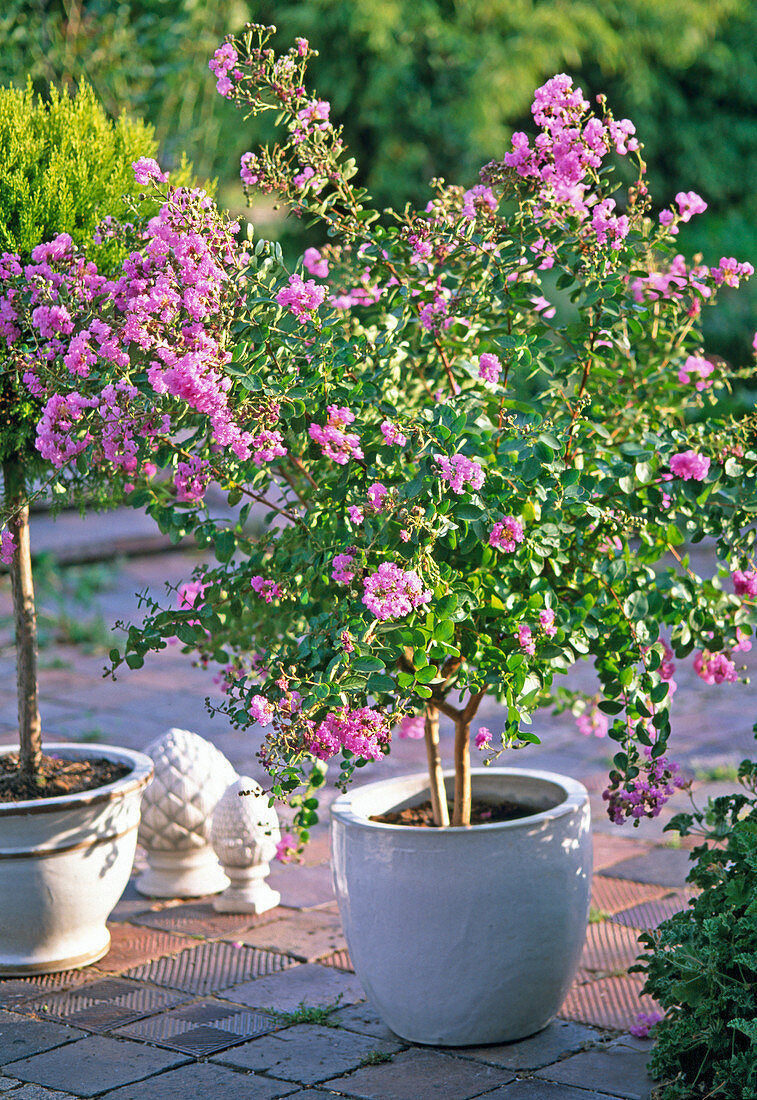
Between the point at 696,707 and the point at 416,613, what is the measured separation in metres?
3.59

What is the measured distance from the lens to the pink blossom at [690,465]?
2488 millimetres

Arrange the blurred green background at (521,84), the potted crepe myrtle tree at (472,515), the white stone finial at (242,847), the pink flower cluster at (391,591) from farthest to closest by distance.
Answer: the blurred green background at (521,84) → the white stone finial at (242,847) → the potted crepe myrtle tree at (472,515) → the pink flower cluster at (391,591)

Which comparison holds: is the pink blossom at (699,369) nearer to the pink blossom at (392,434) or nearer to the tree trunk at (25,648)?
the pink blossom at (392,434)

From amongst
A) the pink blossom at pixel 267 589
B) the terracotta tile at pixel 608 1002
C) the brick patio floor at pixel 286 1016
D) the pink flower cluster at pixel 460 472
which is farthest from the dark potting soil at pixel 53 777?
the pink flower cluster at pixel 460 472

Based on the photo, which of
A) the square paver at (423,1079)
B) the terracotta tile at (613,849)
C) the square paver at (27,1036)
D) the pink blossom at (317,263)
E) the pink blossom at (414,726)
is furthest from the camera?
the terracotta tile at (613,849)

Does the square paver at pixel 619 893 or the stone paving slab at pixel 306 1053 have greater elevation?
the square paver at pixel 619 893

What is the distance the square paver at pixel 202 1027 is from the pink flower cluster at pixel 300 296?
61.4 inches

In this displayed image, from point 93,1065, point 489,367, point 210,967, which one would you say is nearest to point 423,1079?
point 93,1065

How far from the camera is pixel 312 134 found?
2.66 m

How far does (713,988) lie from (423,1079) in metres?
0.63

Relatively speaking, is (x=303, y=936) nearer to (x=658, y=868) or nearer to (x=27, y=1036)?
(x=27, y=1036)

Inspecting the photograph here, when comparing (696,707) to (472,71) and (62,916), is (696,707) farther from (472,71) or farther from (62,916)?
(472,71)

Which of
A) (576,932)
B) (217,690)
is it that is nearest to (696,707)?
(217,690)

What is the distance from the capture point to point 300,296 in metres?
2.40
